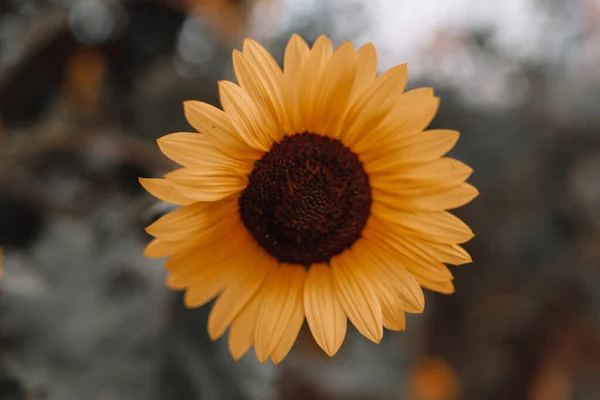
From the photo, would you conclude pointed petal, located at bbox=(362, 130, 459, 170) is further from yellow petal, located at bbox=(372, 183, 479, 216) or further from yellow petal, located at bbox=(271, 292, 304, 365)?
yellow petal, located at bbox=(271, 292, 304, 365)

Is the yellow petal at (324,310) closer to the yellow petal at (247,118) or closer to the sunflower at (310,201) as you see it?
the sunflower at (310,201)

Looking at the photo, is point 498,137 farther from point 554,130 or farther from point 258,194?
point 258,194

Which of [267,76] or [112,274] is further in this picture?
[112,274]

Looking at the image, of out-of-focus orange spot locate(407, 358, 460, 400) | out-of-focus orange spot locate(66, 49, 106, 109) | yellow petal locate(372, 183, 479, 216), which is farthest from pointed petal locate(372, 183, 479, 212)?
out-of-focus orange spot locate(407, 358, 460, 400)

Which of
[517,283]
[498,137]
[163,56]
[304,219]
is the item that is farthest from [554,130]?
[304,219]

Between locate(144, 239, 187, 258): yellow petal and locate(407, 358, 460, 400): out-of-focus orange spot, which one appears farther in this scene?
locate(407, 358, 460, 400): out-of-focus orange spot
